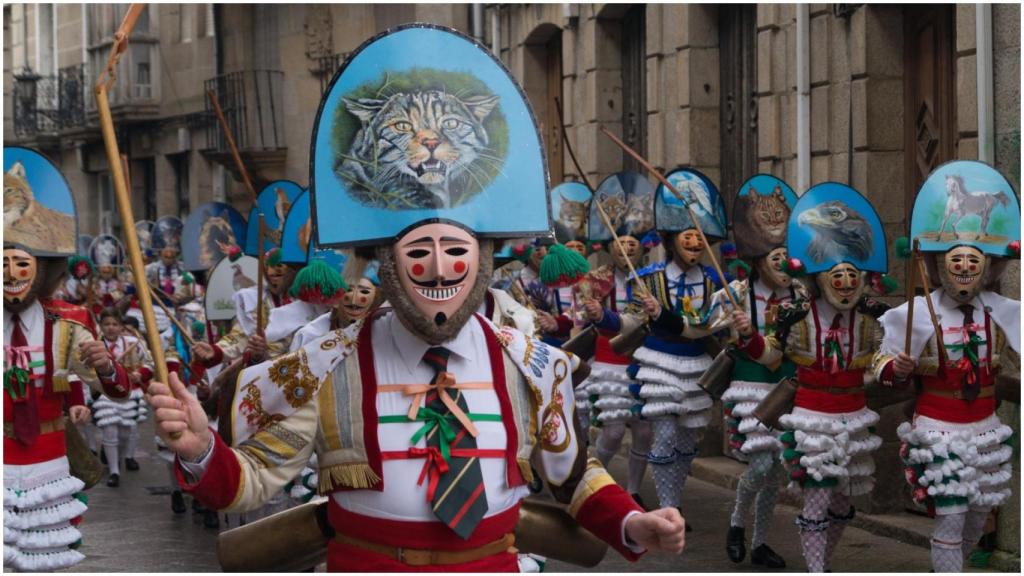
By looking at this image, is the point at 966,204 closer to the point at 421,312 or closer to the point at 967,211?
the point at 967,211

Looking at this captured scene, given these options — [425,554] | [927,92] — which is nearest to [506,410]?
[425,554]

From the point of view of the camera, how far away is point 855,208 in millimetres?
9156

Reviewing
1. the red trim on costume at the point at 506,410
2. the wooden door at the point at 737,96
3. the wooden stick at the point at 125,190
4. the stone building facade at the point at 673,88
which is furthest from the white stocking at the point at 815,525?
the wooden door at the point at 737,96

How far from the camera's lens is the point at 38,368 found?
8148mm

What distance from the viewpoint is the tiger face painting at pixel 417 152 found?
5133mm

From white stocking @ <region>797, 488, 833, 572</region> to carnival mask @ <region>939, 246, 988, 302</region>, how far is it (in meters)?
1.28

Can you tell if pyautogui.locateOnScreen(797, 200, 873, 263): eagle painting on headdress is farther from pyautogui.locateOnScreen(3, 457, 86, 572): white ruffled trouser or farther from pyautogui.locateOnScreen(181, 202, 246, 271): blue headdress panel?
pyautogui.locateOnScreen(181, 202, 246, 271): blue headdress panel

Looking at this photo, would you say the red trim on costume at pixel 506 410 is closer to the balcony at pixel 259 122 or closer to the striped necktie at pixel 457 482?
the striped necktie at pixel 457 482

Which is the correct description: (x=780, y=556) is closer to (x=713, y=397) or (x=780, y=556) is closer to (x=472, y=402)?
(x=713, y=397)

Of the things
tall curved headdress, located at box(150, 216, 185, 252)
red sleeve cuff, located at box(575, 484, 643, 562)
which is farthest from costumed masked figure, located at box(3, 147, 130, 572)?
tall curved headdress, located at box(150, 216, 185, 252)

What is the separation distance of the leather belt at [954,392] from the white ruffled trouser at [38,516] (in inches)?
153

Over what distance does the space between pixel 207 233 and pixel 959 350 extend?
301 inches

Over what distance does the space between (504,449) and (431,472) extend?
0.23 metres

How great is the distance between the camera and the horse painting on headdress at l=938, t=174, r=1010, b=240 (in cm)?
814
